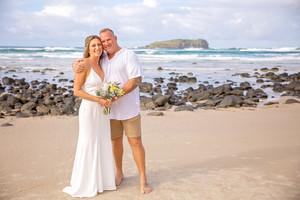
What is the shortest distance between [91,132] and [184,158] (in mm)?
2408

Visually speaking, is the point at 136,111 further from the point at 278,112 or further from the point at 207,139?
the point at 278,112

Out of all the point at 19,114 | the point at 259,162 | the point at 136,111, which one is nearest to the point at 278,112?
the point at 259,162

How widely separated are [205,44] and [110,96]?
98.8m

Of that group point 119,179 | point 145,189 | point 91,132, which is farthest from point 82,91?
point 145,189

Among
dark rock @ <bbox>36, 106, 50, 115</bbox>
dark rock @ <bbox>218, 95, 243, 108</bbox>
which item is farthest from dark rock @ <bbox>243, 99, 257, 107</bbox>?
dark rock @ <bbox>36, 106, 50, 115</bbox>

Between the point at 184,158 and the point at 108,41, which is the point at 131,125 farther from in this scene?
the point at 184,158

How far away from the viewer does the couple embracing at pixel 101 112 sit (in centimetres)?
398

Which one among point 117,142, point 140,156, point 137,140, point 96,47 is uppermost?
point 96,47

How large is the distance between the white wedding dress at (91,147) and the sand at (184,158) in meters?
0.24

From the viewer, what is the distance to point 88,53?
13.7 feet

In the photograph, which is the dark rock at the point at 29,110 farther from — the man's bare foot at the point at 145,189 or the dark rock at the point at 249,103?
the dark rock at the point at 249,103

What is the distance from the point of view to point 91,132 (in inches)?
157

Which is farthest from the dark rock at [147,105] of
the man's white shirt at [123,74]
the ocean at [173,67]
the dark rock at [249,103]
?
the man's white shirt at [123,74]

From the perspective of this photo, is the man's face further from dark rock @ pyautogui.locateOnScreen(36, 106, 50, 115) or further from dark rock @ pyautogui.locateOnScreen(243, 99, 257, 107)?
dark rock @ pyautogui.locateOnScreen(243, 99, 257, 107)
